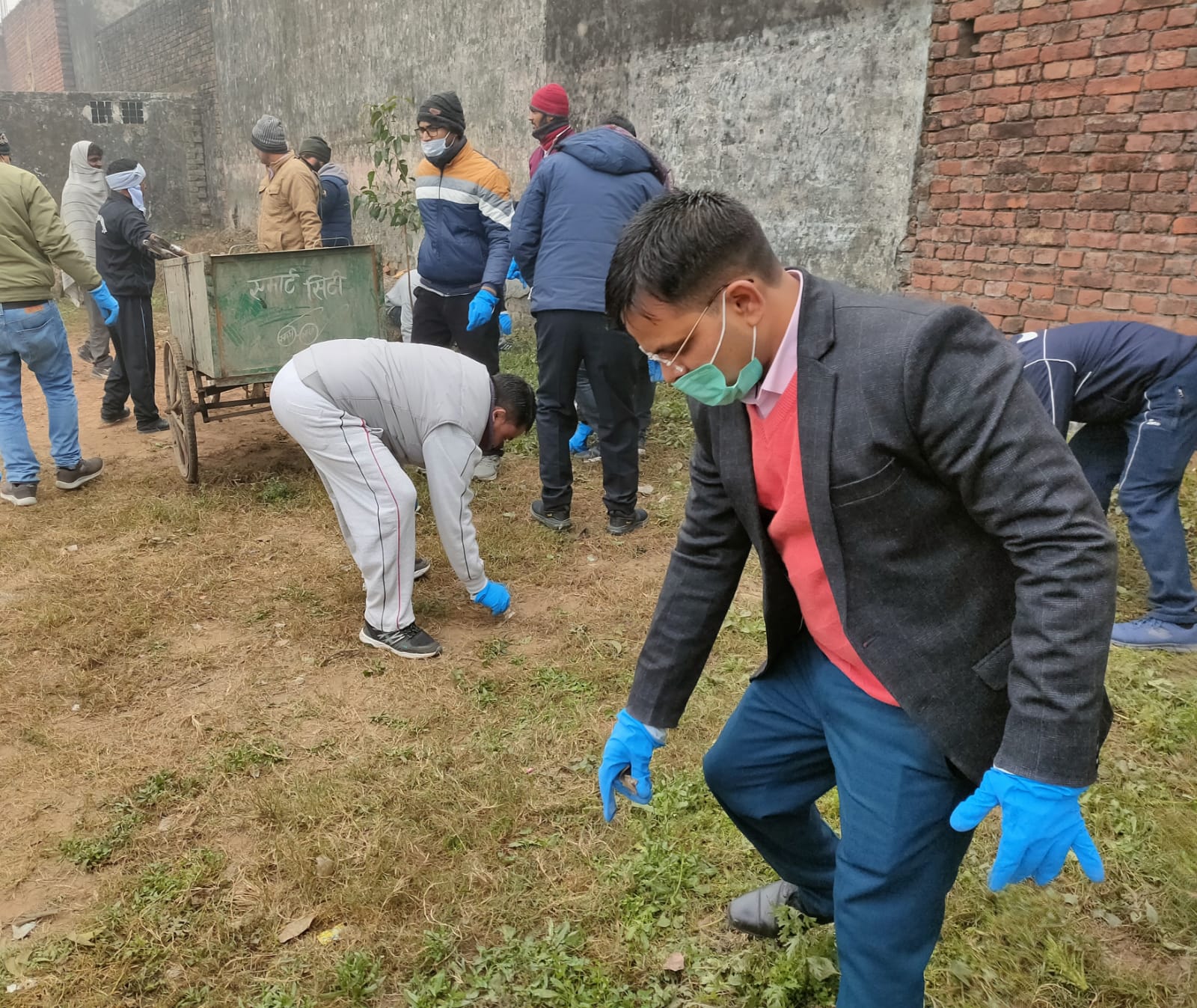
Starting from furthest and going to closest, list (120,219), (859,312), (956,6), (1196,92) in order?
(120,219) < (956,6) < (1196,92) < (859,312)

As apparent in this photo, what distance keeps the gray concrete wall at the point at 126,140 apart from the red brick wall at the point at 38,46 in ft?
32.5

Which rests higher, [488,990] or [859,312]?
[859,312]

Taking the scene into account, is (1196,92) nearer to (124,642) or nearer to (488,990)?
(488,990)

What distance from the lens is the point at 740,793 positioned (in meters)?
1.93

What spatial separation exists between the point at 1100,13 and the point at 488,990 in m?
5.34

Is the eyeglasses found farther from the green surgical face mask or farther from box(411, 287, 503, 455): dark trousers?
box(411, 287, 503, 455): dark trousers

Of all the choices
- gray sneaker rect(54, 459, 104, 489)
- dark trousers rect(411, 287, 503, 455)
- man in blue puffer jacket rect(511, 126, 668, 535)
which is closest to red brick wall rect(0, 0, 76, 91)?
gray sneaker rect(54, 459, 104, 489)

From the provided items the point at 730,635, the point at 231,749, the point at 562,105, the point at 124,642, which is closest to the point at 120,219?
the point at 562,105

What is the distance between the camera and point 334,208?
27.5 ft

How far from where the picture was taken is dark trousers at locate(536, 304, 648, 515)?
15.4ft

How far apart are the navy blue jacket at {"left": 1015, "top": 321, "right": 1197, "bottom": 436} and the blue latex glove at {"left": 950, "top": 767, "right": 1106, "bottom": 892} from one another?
2441mm

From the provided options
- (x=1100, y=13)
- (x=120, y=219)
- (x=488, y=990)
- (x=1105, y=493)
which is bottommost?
(x=488, y=990)

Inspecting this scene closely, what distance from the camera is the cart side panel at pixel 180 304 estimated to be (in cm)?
551

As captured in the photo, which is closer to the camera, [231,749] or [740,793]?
[740,793]
